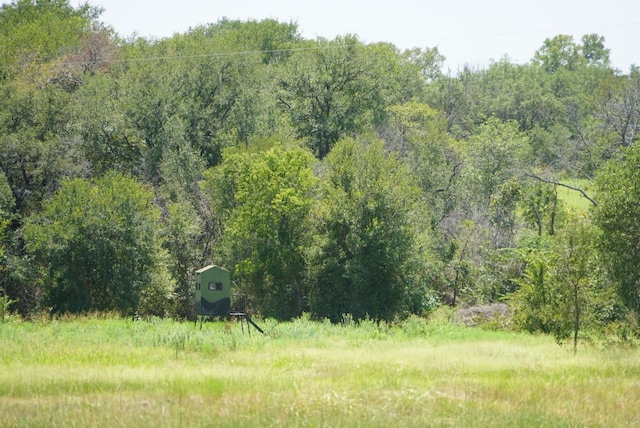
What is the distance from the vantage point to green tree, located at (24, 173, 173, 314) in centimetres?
3953

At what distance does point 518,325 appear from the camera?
3300cm

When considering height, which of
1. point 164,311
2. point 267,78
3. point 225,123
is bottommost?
point 164,311

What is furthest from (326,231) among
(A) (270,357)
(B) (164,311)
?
(A) (270,357)

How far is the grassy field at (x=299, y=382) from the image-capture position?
41.8 feet

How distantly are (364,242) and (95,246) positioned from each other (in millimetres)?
12903

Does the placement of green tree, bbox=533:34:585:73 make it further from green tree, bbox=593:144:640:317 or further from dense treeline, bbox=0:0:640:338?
green tree, bbox=593:144:640:317

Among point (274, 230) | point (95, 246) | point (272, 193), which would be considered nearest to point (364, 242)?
point (274, 230)

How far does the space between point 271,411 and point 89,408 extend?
287cm

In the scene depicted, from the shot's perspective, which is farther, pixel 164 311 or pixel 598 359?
pixel 164 311

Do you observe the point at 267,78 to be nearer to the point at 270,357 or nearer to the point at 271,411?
the point at 270,357

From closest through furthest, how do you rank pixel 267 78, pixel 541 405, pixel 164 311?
pixel 541 405 → pixel 164 311 → pixel 267 78

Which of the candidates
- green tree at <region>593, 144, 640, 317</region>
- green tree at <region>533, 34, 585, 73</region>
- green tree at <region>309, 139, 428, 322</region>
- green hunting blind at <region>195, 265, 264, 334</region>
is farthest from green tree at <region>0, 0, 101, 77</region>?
green tree at <region>533, 34, 585, 73</region>

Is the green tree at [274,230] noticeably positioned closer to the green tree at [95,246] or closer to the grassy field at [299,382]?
the green tree at [95,246]

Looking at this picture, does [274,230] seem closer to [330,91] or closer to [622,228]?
[330,91]
